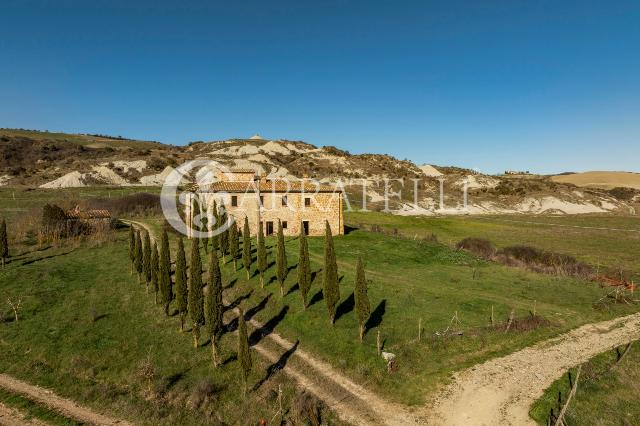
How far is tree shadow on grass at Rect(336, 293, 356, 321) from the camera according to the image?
2545 cm

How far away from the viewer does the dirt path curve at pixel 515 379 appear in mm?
15686

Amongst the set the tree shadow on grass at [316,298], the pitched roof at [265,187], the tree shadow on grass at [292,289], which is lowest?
the tree shadow on grass at [316,298]

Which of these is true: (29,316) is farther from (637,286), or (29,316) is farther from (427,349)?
(637,286)

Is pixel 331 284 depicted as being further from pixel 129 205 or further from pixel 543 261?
pixel 129 205

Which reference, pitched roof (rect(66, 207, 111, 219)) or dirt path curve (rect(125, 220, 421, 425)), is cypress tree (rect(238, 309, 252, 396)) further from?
pitched roof (rect(66, 207, 111, 219))

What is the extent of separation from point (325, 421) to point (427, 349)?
764cm

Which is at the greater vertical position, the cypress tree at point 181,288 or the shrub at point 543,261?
the cypress tree at point 181,288

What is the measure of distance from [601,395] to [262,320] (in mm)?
18267

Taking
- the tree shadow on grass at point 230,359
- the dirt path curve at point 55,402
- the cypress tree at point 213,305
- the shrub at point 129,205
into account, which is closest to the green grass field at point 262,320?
the tree shadow on grass at point 230,359

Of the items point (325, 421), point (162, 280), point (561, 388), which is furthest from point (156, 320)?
point (561, 388)

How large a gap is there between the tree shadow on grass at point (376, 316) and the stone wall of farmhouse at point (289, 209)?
2262 centimetres

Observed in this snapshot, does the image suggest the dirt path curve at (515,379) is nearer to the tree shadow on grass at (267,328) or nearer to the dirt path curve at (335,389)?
the dirt path curve at (335,389)

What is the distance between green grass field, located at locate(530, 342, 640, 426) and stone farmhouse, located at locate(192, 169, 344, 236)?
3275 centimetres

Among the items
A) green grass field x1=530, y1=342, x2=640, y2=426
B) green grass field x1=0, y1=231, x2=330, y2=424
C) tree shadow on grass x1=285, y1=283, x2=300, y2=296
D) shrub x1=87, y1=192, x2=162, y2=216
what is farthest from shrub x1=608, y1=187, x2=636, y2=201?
green grass field x1=0, y1=231, x2=330, y2=424
